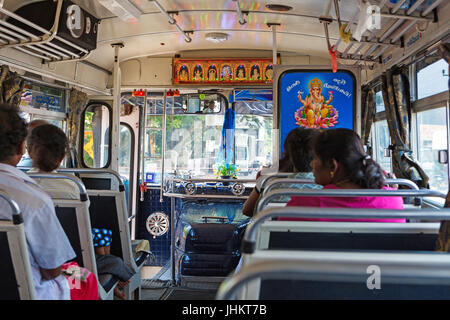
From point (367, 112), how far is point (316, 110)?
7.13ft

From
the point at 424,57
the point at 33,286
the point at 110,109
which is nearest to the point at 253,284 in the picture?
the point at 33,286

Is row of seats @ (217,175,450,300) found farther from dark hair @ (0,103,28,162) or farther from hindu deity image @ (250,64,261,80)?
hindu deity image @ (250,64,261,80)

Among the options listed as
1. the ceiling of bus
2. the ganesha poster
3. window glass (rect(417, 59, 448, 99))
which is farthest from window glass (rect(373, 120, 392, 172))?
the ganesha poster

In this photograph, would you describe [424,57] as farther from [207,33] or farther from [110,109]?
[110,109]

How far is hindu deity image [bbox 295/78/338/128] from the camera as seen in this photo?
405 cm

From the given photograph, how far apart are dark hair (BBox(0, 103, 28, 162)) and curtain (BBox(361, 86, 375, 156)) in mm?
4868

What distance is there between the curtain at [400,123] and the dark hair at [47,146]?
10.7 ft

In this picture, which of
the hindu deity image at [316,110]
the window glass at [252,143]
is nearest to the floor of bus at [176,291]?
the hindu deity image at [316,110]

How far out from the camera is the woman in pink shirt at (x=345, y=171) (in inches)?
79.6

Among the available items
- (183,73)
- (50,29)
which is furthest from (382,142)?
(50,29)

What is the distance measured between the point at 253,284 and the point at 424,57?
3571 mm

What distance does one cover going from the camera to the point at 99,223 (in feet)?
10.3

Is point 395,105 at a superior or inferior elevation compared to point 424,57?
inferior
